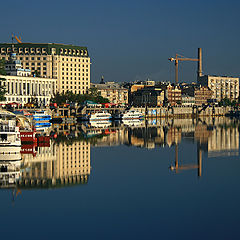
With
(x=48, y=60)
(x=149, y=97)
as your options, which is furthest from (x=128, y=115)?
(x=149, y=97)

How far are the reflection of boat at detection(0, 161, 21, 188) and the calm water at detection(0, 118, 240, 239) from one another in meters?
0.31

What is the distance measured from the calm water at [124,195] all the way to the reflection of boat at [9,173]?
0.31m

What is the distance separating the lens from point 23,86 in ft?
437

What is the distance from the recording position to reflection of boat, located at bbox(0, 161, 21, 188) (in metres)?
34.6

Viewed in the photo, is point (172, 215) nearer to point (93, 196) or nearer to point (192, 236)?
point (192, 236)

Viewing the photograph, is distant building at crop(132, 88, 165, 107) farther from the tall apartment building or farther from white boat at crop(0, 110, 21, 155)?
white boat at crop(0, 110, 21, 155)

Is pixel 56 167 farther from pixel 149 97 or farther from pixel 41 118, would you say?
pixel 149 97

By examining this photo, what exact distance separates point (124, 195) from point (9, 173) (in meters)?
10.5

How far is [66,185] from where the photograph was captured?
3506 centimetres

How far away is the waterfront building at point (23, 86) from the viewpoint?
5088 inches

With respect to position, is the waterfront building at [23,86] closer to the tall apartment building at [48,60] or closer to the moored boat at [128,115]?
the tall apartment building at [48,60]

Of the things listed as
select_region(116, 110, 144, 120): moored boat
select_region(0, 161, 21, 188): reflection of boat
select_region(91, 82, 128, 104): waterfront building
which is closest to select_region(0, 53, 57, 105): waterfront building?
select_region(116, 110, 144, 120): moored boat

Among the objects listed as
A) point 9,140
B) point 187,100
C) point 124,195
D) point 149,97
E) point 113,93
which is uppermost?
point 113,93

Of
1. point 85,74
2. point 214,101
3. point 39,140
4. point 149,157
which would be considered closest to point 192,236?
point 149,157
